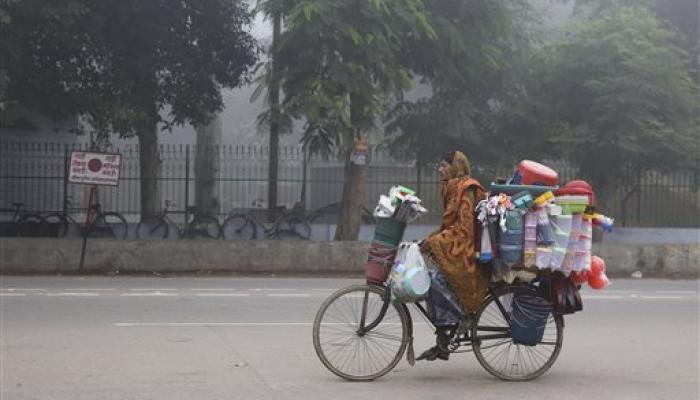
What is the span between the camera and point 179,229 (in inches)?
827

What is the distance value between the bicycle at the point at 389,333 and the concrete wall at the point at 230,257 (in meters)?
10.7

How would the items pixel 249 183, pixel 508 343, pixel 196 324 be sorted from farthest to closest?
pixel 249 183 → pixel 196 324 → pixel 508 343

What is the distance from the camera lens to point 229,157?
69.9 ft

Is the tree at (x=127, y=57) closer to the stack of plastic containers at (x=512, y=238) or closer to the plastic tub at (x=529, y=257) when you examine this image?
the stack of plastic containers at (x=512, y=238)

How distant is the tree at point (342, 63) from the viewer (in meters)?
→ 15.4

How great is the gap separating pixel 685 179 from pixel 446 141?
6.53 m

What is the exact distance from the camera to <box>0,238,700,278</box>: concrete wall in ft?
53.9

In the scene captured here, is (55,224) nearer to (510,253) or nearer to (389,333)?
(389,333)

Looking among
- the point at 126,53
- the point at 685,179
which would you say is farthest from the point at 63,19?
the point at 685,179

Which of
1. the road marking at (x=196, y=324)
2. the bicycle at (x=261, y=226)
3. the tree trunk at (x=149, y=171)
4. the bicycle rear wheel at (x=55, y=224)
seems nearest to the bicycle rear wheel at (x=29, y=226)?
the bicycle rear wheel at (x=55, y=224)

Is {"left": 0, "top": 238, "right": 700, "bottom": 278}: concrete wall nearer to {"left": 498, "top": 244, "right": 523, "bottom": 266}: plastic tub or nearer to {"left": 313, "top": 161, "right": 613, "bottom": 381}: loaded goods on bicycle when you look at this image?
{"left": 313, "top": 161, "right": 613, "bottom": 381}: loaded goods on bicycle

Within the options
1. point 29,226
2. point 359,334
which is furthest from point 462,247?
point 29,226

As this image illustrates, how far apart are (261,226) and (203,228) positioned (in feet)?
4.85

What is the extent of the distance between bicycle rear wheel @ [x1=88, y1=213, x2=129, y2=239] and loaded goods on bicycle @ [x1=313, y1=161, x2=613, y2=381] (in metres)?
14.2
